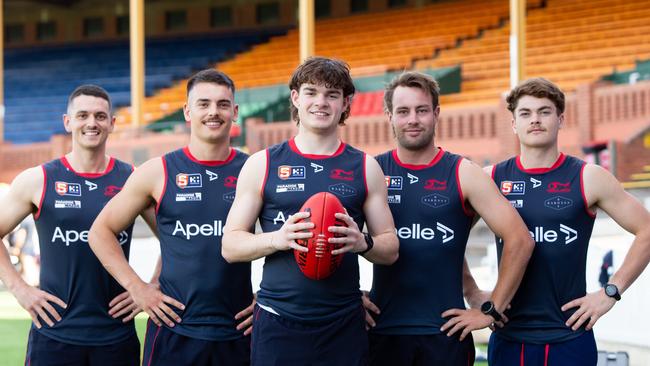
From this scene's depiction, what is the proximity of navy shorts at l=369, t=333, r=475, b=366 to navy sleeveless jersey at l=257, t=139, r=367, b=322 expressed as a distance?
1.11ft

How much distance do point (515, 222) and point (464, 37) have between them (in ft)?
59.6

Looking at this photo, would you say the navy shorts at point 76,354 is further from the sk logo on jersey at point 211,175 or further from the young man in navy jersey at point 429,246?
the young man in navy jersey at point 429,246

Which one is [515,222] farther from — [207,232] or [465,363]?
[207,232]

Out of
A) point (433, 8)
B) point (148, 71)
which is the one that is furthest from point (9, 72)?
point (433, 8)

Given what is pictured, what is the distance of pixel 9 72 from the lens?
28.1m

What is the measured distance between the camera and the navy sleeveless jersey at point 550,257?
155 inches

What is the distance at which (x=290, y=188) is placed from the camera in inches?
138

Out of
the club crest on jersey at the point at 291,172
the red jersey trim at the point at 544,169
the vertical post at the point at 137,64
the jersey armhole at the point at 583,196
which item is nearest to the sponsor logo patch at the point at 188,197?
the club crest on jersey at the point at 291,172

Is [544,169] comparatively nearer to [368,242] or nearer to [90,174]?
[368,242]

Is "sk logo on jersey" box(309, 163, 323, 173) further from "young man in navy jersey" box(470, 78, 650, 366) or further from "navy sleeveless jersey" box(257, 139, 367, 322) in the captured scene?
"young man in navy jersey" box(470, 78, 650, 366)

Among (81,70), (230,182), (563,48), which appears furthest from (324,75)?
(81,70)

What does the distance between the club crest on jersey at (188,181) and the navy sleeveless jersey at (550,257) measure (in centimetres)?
130

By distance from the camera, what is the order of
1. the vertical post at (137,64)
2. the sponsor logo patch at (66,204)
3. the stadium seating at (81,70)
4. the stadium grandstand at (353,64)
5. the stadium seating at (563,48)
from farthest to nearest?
the stadium seating at (81,70), the vertical post at (137,64), the stadium seating at (563,48), the stadium grandstand at (353,64), the sponsor logo patch at (66,204)

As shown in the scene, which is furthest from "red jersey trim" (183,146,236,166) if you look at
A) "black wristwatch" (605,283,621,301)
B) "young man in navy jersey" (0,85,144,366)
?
"black wristwatch" (605,283,621,301)
